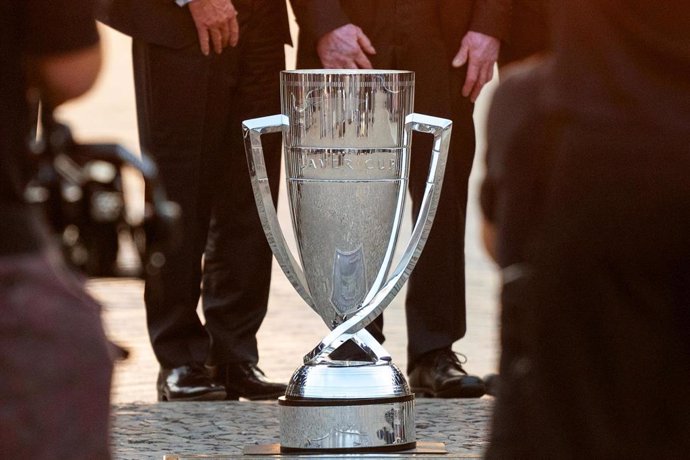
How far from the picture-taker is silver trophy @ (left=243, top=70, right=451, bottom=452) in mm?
3684

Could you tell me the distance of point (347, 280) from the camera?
3.88 meters

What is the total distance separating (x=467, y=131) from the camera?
4.75m

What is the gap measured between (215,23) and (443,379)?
1.26 m

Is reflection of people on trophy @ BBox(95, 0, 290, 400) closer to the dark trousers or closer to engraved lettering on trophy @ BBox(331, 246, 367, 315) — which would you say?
the dark trousers

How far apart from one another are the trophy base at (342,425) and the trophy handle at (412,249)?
0.15 metres

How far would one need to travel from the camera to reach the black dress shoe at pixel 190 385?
14.6 ft

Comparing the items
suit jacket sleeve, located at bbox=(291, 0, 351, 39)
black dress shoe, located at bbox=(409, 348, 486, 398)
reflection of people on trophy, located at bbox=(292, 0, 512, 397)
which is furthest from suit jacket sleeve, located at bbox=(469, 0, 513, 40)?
black dress shoe, located at bbox=(409, 348, 486, 398)

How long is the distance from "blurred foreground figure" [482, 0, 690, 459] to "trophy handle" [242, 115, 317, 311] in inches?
71.9

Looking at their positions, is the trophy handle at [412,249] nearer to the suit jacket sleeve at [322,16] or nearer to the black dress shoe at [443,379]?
the suit jacket sleeve at [322,16]

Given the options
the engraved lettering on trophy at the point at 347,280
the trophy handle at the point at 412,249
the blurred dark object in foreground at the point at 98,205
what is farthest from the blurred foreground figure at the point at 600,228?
the engraved lettering on trophy at the point at 347,280

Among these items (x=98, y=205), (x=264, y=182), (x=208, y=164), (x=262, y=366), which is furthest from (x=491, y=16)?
(x=98, y=205)

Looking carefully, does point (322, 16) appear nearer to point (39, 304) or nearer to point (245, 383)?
point (245, 383)

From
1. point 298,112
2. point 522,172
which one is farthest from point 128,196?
point 298,112

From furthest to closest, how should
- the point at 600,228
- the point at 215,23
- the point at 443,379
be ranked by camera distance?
the point at 443,379, the point at 215,23, the point at 600,228
